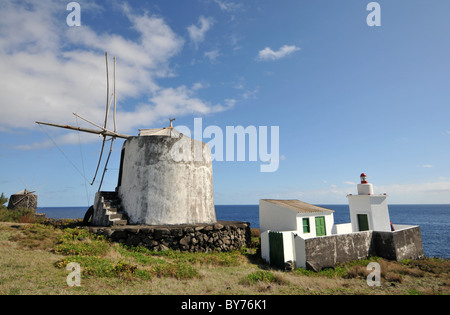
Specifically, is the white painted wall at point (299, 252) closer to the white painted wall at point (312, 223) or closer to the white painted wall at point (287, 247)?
the white painted wall at point (287, 247)

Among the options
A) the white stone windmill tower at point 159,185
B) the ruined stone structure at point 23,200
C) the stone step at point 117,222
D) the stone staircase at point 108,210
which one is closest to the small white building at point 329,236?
the white stone windmill tower at point 159,185

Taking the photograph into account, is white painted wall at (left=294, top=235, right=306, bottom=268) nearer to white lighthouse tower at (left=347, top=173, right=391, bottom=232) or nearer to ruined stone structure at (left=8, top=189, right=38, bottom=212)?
white lighthouse tower at (left=347, top=173, right=391, bottom=232)

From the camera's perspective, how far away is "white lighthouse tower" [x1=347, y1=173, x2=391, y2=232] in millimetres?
17547

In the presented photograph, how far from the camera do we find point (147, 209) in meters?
14.6

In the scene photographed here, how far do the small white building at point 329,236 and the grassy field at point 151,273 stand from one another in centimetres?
92

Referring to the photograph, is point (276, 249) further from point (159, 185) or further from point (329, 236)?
point (159, 185)

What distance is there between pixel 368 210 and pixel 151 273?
16.2 m

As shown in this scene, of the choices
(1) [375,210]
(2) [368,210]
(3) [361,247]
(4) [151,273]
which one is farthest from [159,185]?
(1) [375,210]

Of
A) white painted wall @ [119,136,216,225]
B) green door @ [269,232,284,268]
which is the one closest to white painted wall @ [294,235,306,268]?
green door @ [269,232,284,268]

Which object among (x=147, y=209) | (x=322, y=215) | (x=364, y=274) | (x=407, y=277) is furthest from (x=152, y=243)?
(x=407, y=277)

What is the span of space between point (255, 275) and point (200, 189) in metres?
7.52

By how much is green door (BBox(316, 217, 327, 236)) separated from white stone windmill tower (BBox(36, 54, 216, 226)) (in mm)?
7548

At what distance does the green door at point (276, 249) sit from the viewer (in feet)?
42.7
